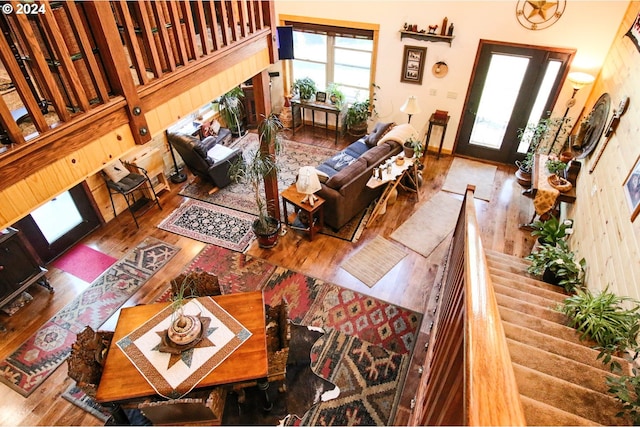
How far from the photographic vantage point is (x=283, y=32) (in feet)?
16.9

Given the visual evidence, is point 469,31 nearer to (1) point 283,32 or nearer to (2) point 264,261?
(1) point 283,32

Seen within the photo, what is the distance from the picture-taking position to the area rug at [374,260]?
486cm

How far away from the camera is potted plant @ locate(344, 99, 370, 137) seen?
23.9 feet

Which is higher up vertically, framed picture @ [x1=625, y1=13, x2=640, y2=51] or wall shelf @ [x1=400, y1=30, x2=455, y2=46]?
framed picture @ [x1=625, y1=13, x2=640, y2=51]

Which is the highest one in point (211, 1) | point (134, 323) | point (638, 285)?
point (211, 1)

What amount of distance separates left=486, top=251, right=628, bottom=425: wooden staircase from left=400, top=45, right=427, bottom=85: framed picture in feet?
15.4

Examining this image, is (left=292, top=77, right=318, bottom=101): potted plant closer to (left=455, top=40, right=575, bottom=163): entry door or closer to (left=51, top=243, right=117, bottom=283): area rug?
(left=455, top=40, right=575, bottom=163): entry door

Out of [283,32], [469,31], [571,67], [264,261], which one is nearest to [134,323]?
[264,261]

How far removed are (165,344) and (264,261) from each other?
1.97m

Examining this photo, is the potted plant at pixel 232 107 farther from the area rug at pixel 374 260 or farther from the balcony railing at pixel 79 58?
the balcony railing at pixel 79 58

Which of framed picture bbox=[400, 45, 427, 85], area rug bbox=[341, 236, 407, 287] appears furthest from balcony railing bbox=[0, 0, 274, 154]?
framed picture bbox=[400, 45, 427, 85]

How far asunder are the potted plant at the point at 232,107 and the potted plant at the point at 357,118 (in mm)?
2101

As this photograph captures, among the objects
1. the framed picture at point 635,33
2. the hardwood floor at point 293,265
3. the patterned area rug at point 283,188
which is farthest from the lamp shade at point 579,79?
the patterned area rug at point 283,188

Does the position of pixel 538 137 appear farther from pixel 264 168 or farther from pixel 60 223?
pixel 60 223
